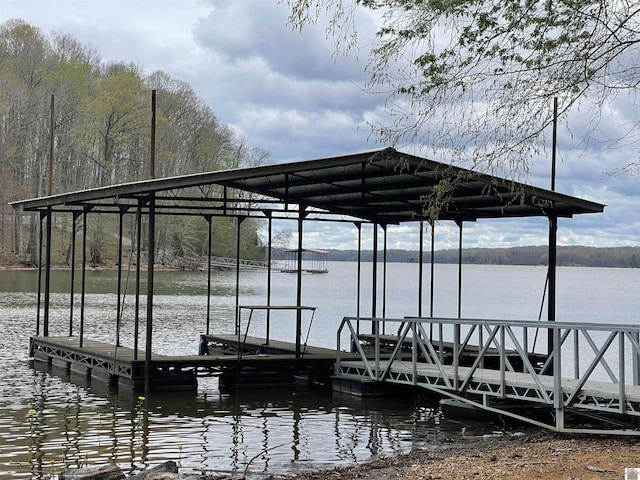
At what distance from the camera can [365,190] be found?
1722 cm

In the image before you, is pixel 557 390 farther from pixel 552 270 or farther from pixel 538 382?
pixel 552 270

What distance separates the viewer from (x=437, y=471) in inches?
353

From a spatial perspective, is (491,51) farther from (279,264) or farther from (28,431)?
(279,264)

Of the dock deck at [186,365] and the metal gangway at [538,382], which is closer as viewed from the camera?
the metal gangway at [538,382]

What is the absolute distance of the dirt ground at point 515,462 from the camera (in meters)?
8.66

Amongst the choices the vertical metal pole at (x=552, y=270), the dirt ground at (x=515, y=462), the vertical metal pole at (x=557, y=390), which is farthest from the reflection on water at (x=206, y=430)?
the vertical metal pole at (x=552, y=270)

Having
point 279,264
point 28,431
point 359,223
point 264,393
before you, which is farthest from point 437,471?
point 279,264

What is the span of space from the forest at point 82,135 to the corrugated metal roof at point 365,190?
1500 inches

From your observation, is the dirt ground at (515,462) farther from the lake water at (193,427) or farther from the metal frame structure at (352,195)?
the metal frame structure at (352,195)

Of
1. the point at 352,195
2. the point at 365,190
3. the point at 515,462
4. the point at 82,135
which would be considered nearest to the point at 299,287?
the point at 365,190

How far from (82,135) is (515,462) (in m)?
52.3

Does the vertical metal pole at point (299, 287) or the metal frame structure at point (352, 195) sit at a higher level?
the metal frame structure at point (352, 195)

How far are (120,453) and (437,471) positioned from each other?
418cm

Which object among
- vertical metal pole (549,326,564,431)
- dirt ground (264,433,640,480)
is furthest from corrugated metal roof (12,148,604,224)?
dirt ground (264,433,640,480)
